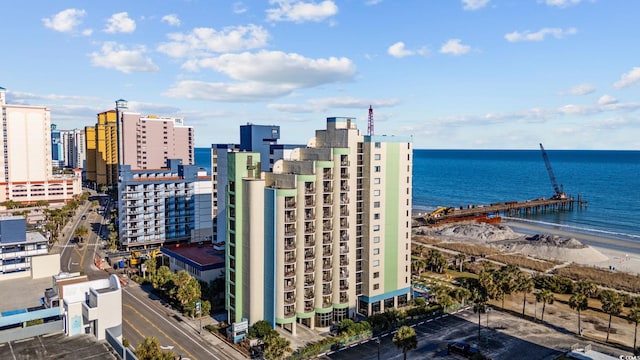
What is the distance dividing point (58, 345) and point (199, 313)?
2754 cm

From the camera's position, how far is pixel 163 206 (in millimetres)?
122812

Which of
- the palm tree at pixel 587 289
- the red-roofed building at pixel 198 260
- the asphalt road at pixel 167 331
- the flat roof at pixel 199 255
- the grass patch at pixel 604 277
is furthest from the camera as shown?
the grass patch at pixel 604 277

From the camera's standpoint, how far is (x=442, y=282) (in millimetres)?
95438

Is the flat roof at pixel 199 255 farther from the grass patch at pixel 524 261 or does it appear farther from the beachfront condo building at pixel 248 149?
the grass patch at pixel 524 261

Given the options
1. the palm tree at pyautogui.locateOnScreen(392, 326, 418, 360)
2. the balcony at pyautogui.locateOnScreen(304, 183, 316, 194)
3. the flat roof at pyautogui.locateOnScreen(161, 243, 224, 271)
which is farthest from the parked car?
the flat roof at pyautogui.locateOnScreen(161, 243, 224, 271)

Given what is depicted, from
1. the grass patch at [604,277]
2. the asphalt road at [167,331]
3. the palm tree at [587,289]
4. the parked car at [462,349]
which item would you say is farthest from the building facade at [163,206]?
the grass patch at [604,277]

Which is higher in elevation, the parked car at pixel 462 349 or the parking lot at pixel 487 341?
the parked car at pixel 462 349

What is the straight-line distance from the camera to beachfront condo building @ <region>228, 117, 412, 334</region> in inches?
2630

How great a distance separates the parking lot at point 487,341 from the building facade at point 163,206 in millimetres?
75306

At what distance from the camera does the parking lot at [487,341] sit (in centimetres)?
6181

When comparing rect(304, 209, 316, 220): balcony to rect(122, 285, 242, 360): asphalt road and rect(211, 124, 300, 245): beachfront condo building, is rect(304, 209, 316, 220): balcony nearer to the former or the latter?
rect(122, 285, 242, 360): asphalt road

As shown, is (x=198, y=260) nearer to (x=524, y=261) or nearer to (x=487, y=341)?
(x=487, y=341)

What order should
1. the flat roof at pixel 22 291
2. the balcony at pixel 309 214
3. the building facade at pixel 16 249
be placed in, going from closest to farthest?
the balcony at pixel 309 214
the flat roof at pixel 22 291
the building facade at pixel 16 249

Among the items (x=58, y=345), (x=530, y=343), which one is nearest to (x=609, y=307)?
(x=530, y=343)
